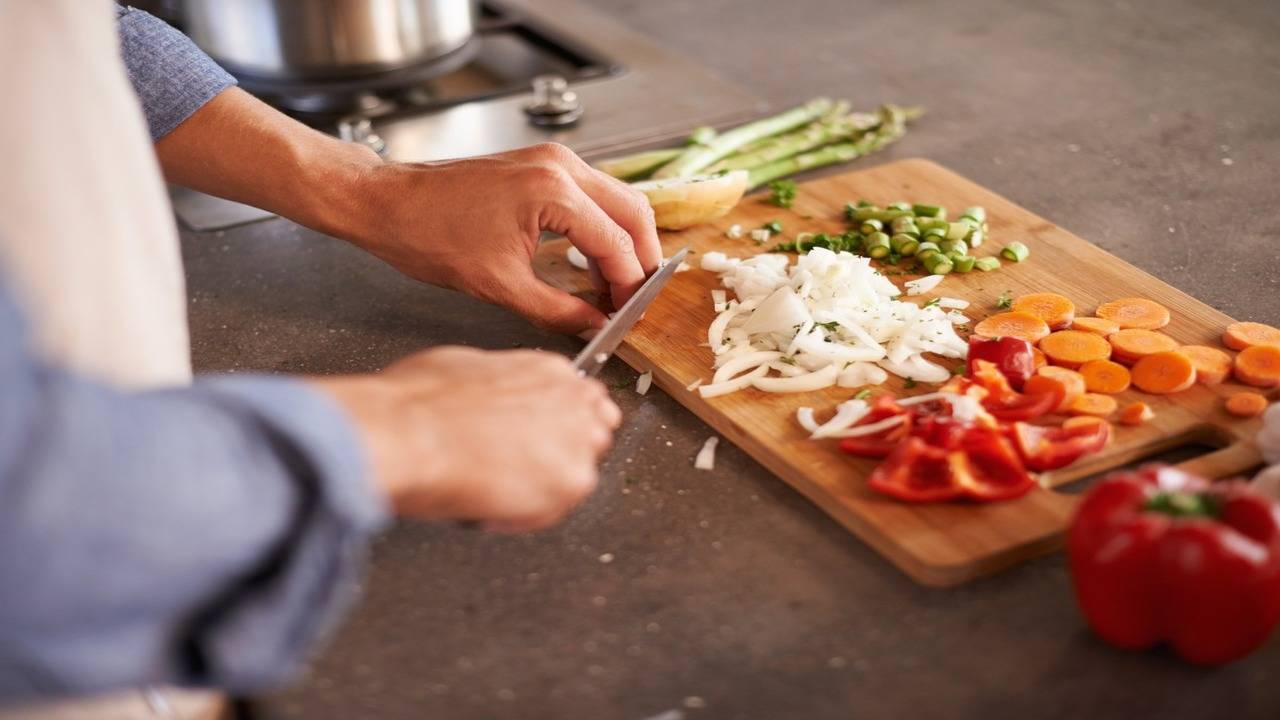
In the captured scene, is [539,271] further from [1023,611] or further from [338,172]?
[1023,611]

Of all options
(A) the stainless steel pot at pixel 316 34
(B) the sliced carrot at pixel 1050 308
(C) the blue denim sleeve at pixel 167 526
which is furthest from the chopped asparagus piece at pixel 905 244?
(C) the blue denim sleeve at pixel 167 526

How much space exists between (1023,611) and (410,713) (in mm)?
453

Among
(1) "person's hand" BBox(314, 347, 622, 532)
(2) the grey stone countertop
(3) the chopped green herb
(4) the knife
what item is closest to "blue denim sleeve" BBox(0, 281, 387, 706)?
(1) "person's hand" BBox(314, 347, 622, 532)

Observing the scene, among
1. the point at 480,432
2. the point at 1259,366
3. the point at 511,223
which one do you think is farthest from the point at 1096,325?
the point at 480,432

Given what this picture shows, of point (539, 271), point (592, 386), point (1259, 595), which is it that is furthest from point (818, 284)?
point (1259, 595)

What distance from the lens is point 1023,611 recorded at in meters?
1.00

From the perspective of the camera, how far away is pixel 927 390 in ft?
4.16

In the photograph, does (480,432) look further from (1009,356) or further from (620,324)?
(1009,356)

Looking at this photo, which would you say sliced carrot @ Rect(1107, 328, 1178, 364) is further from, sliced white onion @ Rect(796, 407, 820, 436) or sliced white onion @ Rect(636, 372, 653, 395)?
sliced white onion @ Rect(636, 372, 653, 395)

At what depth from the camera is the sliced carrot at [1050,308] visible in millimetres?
1354

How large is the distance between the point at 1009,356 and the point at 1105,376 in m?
0.09

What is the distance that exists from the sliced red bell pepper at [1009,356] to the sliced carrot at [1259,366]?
0.62 ft

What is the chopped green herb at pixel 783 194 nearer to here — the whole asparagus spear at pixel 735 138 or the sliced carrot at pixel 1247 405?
the whole asparagus spear at pixel 735 138

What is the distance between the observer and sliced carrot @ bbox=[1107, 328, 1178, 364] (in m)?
1.29
